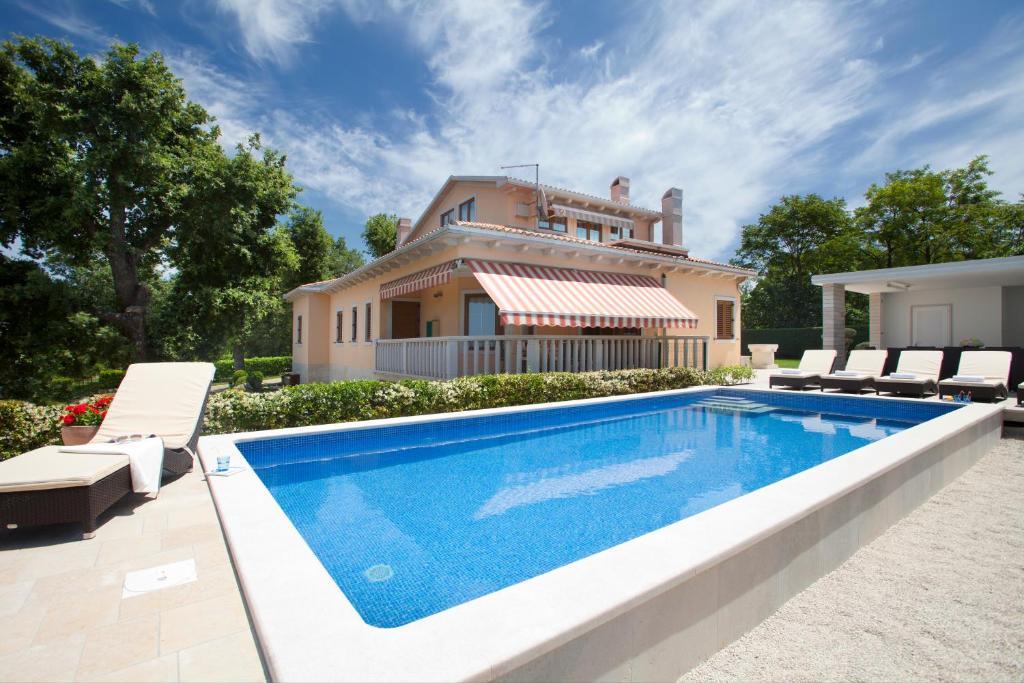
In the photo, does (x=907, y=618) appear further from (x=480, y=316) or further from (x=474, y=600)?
(x=480, y=316)

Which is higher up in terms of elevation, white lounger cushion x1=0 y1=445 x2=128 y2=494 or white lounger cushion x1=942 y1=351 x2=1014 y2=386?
white lounger cushion x1=942 y1=351 x2=1014 y2=386

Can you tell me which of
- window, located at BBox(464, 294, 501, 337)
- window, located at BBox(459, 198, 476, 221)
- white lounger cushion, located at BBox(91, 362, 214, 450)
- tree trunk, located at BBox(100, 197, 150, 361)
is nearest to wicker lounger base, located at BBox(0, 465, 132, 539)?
white lounger cushion, located at BBox(91, 362, 214, 450)

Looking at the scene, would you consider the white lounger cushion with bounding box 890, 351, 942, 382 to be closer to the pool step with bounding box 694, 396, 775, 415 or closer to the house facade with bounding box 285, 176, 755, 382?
the pool step with bounding box 694, 396, 775, 415

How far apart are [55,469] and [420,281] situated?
33.9ft

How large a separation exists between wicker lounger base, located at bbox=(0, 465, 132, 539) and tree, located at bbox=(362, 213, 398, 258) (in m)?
35.7

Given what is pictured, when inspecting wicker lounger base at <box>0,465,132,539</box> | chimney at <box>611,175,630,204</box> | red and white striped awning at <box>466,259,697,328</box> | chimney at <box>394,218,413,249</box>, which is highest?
chimney at <box>611,175,630,204</box>

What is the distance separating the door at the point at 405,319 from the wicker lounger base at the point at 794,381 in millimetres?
13488

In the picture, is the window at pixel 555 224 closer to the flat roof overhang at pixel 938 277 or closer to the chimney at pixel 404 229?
the chimney at pixel 404 229

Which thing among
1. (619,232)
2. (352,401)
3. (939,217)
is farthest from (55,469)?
(939,217)

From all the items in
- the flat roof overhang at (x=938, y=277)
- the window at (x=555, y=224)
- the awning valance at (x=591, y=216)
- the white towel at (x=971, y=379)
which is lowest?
the white towel at (x=971, y=379)

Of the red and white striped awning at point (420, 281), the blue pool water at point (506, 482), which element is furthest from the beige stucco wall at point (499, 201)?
the blue pool water at point (506, 482)

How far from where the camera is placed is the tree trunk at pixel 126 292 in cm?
1900

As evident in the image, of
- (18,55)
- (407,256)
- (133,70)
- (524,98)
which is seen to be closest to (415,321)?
(407,256)

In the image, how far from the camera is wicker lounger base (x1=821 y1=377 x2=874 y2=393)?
533 inches
